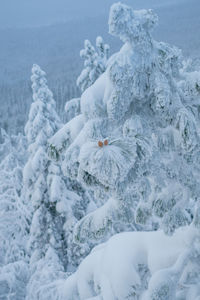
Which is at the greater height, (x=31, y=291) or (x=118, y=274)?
(x=118, y=274)

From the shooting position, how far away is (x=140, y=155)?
8.55 ft

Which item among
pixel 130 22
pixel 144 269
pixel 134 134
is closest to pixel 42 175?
pixel 144 269

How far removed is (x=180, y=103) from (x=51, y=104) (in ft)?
36.0

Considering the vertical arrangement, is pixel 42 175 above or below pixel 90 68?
below

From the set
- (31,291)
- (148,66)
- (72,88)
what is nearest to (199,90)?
(148,66)

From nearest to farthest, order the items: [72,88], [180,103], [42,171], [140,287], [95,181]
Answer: [95,181] < [180,103] < [140,287] < [42,171] < [72,88]

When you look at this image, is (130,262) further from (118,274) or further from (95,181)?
(95,181)

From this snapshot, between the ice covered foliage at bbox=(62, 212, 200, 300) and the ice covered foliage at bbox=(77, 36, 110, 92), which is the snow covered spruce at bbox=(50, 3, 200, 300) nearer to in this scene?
the ice covered foliage at bbox=(62, 212, 200, 300)

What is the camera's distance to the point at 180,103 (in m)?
2.88

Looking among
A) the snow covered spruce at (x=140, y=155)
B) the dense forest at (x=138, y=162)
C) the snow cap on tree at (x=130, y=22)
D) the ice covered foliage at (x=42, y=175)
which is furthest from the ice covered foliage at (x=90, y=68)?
the snow cap on tree at (x=130, y=22)

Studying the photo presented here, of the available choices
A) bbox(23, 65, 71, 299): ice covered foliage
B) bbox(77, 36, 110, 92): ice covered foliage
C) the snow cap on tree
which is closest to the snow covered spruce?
the snow cap on tree

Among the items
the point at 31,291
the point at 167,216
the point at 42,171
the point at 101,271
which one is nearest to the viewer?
the point at 167,216

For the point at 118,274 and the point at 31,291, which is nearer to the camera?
the point at 118,274

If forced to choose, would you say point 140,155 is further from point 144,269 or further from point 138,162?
point 144,269
